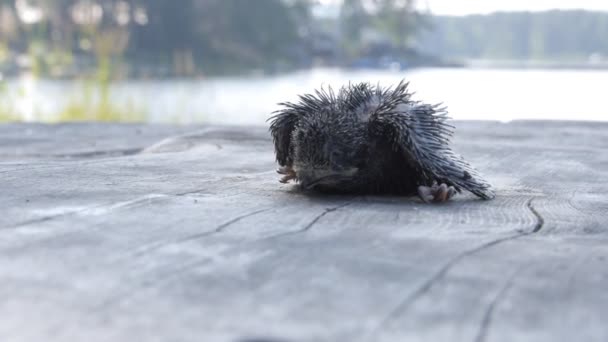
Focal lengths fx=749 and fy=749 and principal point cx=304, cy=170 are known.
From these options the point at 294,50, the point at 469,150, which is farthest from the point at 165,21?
the point at 469,150

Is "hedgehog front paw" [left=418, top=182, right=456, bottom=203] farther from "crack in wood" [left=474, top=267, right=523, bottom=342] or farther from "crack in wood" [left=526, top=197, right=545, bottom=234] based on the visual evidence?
"crack in wood" [left=474, top=267, right=523, bottom=342]

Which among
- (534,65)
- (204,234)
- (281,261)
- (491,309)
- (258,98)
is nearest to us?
(491,309)

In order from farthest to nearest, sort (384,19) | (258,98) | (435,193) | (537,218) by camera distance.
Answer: (384,19)
(258,98)
(435,193)
(537,218)

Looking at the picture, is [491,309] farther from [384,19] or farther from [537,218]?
[384,19]

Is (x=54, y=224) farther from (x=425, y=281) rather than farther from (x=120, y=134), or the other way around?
(x=120, y=134)

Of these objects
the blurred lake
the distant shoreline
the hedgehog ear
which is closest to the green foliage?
the distant shoreline

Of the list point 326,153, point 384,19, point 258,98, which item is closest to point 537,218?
point 326,153
